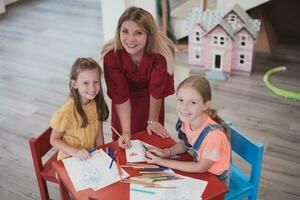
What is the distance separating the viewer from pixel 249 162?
1.70m

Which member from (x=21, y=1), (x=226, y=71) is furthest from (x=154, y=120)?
(x=21, y=1)

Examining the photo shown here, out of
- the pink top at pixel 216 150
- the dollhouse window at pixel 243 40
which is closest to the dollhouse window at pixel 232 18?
the dollhouse window at pixel 243 40

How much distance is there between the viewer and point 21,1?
5230 mm

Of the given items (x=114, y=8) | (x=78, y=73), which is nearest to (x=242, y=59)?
(x=114, y=8)

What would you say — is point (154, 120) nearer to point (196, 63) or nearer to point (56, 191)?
point (56, 191)

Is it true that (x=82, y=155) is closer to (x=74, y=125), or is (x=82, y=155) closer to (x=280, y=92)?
(x=74, y=125)

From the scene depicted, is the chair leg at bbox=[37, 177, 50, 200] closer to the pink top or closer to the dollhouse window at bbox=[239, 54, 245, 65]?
the pink top

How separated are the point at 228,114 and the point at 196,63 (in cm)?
72

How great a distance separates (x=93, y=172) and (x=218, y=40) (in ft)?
6.76

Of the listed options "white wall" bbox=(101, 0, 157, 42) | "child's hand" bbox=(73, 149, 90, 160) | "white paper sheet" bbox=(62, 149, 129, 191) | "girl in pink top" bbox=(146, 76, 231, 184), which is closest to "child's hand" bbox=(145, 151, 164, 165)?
"girl in pink top" bbox=(146, 76, 231, 184)

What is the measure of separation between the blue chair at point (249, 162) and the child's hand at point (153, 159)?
0.35 m

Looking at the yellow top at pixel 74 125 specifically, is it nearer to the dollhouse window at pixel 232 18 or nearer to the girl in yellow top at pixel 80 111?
the girl in yellow top at pixel 80 111

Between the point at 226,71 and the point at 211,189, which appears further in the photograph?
the point at 226,71

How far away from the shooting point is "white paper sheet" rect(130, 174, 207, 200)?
135 centimetres
